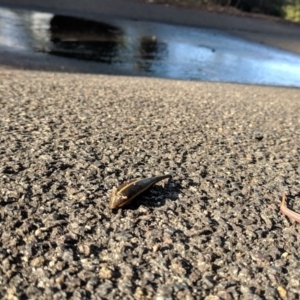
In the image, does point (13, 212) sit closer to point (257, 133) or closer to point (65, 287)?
point (65, 287)

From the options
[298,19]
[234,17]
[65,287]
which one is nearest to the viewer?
[65,287]

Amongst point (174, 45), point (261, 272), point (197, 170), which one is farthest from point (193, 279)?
point (174, 45)

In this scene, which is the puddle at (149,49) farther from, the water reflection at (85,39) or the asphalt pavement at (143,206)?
the asphalt pavement at (143,206)

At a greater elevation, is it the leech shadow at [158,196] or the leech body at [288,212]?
the leech body at [288,212]

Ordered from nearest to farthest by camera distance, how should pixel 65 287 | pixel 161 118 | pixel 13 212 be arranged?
pixel 65 287 < pixel 13 212 < pixel 161 118

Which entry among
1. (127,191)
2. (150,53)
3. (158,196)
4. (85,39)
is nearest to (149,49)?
(150,53)

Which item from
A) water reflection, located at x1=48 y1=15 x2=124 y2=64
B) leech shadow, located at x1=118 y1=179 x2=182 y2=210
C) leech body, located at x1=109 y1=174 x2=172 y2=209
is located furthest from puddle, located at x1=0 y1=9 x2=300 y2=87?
leech body, located at x1=109 y1=174 x2=172 y2=209

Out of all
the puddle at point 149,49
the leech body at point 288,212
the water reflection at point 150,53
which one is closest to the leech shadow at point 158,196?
the leech body at point 288,212
